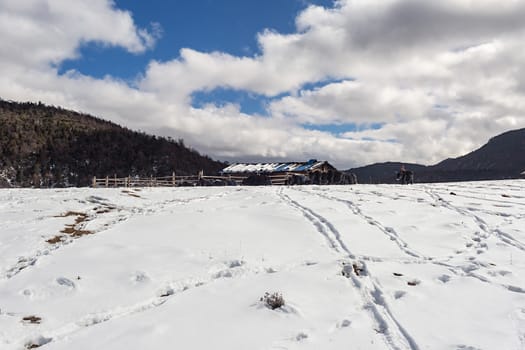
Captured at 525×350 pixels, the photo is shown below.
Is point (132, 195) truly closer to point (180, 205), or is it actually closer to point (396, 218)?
point (180, 205)

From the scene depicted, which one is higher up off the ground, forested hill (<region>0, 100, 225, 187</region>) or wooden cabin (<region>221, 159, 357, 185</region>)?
forested hill (<region>0, 100, 225, 187</region>)

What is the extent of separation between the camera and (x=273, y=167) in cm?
5431

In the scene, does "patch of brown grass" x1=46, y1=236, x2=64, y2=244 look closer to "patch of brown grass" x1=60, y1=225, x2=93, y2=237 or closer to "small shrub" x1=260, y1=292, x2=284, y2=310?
"patch of brown grass" x1=60, y1=225, x2=93, y2=237

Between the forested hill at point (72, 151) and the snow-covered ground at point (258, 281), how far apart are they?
91556 millimetres

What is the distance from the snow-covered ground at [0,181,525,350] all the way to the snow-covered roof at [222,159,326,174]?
123 ft

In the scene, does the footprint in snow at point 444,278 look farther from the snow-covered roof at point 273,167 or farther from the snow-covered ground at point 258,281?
the snow-covered roof at point 273,167

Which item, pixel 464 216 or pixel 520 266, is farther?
pixel 464 216

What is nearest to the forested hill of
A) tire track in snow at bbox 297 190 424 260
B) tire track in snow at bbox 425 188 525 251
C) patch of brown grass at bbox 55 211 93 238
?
patch of brown grass at bbox 55 211 93 238

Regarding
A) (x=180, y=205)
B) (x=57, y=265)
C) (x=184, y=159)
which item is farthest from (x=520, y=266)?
(x=184, y=159)

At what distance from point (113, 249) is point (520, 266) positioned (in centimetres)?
953

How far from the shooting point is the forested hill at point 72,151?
310 feet

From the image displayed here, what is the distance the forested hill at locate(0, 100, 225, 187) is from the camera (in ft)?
310

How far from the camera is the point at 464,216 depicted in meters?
13.7

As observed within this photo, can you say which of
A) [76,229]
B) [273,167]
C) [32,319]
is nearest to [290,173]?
[273,167]
